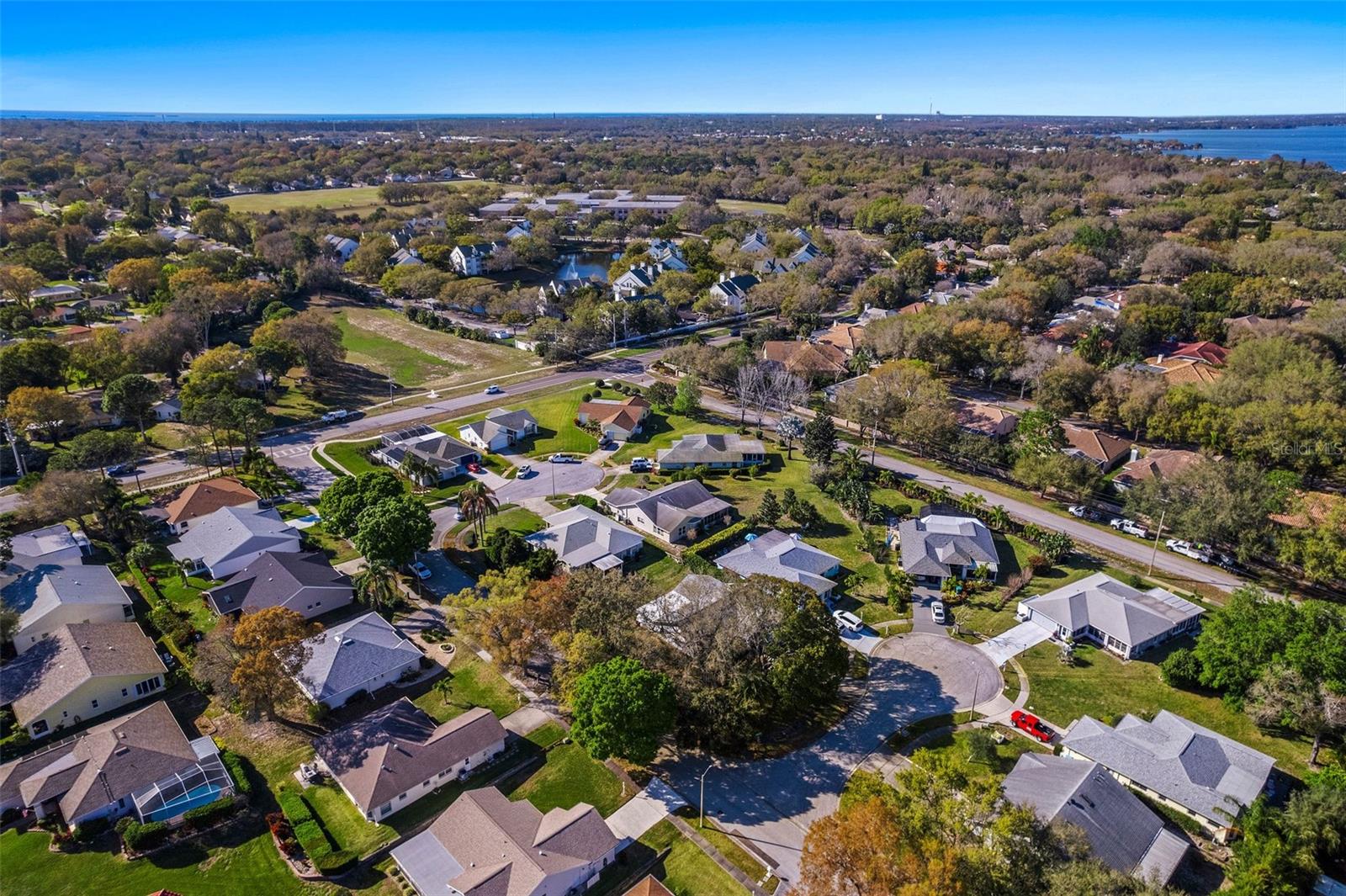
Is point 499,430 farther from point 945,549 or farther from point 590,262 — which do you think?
point 590,262

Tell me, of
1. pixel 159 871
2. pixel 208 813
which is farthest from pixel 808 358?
pixel 159 871

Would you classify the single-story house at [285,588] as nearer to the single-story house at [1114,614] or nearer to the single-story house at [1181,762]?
the single-story house at [1181,762]

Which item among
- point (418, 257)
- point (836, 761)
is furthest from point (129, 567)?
point (418, 257)

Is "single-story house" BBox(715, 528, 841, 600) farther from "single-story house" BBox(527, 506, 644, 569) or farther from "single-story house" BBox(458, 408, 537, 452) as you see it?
"single-story house" BBox(458, 408, 537, 452)

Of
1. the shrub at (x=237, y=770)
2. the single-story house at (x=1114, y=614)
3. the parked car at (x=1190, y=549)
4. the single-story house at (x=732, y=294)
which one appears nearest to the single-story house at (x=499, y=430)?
the shrub at (x=237, y=770)

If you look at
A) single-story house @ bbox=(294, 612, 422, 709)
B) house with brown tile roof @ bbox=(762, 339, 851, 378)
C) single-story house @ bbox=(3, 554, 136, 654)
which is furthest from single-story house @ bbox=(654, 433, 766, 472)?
single-story house @ bbox=(3, 554, 136, 654)
